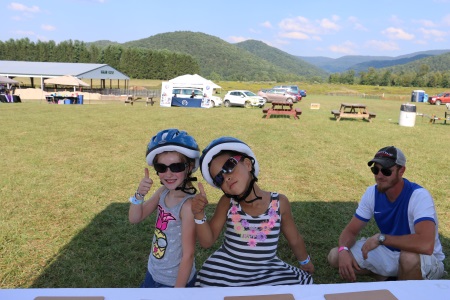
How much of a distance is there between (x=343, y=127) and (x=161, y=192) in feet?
43.2

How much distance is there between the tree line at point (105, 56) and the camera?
7850 cm

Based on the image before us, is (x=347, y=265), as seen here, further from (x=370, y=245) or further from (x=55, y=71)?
(x=55, y=71)

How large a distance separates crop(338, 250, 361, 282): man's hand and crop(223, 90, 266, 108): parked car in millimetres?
23500

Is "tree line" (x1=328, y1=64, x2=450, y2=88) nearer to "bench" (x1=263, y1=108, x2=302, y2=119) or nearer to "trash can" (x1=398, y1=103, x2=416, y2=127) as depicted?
"trash can" (x1=398, y1=103, x2=416, y2=127)

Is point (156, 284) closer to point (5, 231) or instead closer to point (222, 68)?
point (5, 231)

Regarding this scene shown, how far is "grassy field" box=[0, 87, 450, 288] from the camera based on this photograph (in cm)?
361

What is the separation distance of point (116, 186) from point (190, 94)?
70.9 ft

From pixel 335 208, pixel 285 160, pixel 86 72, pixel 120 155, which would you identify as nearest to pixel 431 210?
pixel 335 208

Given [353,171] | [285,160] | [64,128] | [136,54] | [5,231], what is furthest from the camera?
[136,54]

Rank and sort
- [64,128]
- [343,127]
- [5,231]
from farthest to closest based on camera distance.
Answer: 1. [343,127]
2. [64,128]
3. [5,231]

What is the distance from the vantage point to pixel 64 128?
501 inches

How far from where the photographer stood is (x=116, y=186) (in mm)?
6195

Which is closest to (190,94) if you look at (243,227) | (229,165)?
(243,227)

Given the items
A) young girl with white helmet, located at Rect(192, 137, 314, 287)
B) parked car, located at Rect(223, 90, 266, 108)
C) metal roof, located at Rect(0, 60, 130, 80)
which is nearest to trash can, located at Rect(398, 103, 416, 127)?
parked car, located at Rect(223, 90, 266, 108)
